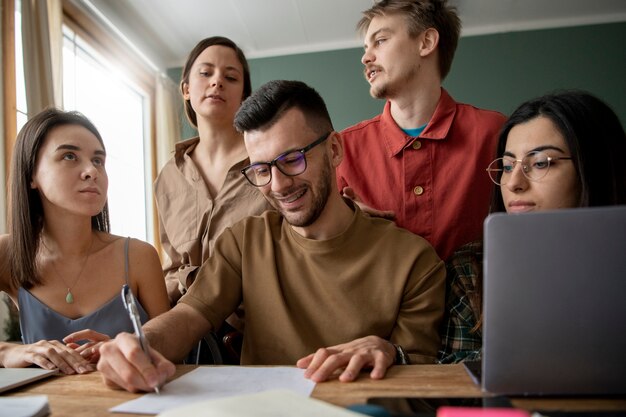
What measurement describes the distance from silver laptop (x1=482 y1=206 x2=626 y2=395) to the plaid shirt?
1.75 feet

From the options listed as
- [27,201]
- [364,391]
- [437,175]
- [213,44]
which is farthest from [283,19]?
[364,391]

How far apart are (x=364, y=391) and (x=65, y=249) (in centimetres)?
135

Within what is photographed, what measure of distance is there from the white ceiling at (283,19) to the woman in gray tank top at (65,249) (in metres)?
2.90

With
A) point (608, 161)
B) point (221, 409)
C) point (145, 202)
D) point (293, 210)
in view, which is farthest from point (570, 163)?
point (145, 202)

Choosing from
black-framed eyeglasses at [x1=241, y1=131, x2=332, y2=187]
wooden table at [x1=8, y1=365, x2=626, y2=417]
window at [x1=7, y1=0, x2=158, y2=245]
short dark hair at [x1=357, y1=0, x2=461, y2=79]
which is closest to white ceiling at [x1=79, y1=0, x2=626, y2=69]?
window at [x1=7, y1=0, x2=158, y2=245]

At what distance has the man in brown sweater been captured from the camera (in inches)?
53.6

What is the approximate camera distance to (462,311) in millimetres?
1363

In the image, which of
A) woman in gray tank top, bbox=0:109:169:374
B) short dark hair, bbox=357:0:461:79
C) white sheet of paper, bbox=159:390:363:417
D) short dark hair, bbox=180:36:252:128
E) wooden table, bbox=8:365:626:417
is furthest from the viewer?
short dark hair, bbox=180:36:252:128

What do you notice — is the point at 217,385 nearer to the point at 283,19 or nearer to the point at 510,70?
the point at 283,19

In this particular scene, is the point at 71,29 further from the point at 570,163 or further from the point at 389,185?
the point at 570,163

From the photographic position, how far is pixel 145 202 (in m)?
5.18

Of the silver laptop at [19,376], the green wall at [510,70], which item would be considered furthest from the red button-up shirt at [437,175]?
the green wall at [510,70]

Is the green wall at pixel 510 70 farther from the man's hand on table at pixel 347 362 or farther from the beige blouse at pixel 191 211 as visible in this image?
the man's hand on table at pixel 347 362

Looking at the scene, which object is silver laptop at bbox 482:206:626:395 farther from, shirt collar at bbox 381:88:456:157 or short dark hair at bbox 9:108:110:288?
short dark hair at bbox 9:108:110:288
